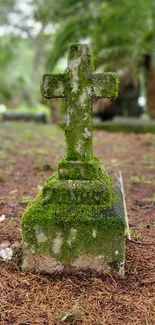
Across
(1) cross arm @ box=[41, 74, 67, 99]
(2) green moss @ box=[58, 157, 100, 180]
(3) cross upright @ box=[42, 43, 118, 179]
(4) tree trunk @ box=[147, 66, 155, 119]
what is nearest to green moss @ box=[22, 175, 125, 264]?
(2) green moss @ box=[58, 157, 100, 180]

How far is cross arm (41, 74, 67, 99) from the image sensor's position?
2.64 meters

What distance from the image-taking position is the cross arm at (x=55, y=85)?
2.64 meters

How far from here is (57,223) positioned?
2.51m

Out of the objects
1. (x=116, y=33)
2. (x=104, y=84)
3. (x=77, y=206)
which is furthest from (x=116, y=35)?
(x=77, y=206)

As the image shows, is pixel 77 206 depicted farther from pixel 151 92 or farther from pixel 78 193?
pixel 151 92

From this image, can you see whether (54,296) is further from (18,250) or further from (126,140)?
(126,140)

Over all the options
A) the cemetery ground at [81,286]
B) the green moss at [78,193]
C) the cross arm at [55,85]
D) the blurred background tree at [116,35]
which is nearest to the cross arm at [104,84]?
the cross arm at [55,85]

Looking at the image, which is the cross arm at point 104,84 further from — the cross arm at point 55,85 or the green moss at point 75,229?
the green moss at point 75,229

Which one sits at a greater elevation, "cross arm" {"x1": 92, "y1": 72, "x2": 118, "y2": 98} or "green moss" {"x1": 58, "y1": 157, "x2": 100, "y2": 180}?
"cross arm" {"x1": 92, "y1": 72, "x2": 118, "y2": 98}

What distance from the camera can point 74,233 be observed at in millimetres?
2518

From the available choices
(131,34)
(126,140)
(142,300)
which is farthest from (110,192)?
(131,34)

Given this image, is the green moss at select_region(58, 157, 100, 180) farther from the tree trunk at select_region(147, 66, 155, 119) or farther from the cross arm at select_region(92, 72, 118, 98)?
the tree trunk at select_region(147, 66, 155, 119)

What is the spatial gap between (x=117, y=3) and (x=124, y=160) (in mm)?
6029

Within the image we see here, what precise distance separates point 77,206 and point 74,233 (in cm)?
16
